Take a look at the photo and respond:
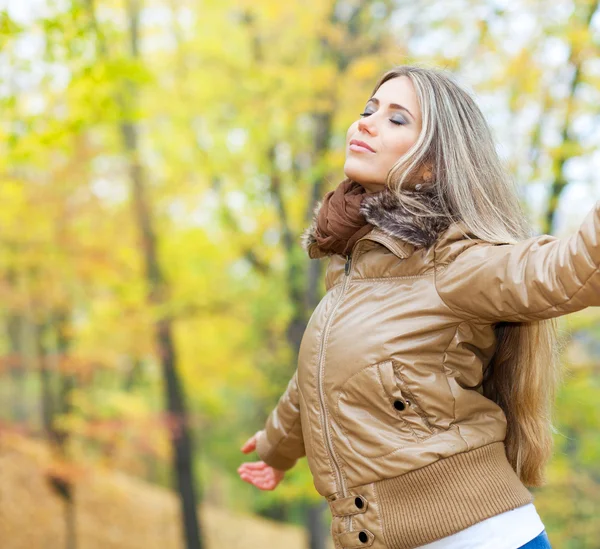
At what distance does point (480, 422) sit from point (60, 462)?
831 centimetres

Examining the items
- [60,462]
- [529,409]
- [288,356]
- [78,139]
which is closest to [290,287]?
[288,356]

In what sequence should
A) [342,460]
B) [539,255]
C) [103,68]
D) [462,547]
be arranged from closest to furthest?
[539,255] → [462,547] → [342,460] → [103,68]

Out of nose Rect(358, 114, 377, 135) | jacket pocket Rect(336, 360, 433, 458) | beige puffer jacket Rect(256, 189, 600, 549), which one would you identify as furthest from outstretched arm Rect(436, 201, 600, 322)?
nose Rect(358, 114, 377, 135)

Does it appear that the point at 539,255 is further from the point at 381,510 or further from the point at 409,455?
the point at 381,510

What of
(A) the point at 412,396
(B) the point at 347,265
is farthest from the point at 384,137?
(A) the point at 412,396

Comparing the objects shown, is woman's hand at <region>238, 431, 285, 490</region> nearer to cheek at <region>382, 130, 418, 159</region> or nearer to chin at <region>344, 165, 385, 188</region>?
chin at <region>344, 165, 385, 188</region>

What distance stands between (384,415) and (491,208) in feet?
2.06

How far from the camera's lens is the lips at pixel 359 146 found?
201cm

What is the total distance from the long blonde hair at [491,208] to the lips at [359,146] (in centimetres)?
13

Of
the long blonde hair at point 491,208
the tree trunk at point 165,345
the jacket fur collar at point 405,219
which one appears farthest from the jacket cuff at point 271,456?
the tree trunk at point 165,345

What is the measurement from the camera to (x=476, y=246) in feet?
5.80

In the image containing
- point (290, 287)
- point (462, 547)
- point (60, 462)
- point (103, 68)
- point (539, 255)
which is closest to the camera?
point (539, 255)

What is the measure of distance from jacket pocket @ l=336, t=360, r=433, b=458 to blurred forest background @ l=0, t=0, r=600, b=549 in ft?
11.5

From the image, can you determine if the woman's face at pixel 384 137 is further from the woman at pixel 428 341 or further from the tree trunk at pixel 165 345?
the tree trunk at pixel 165 345
